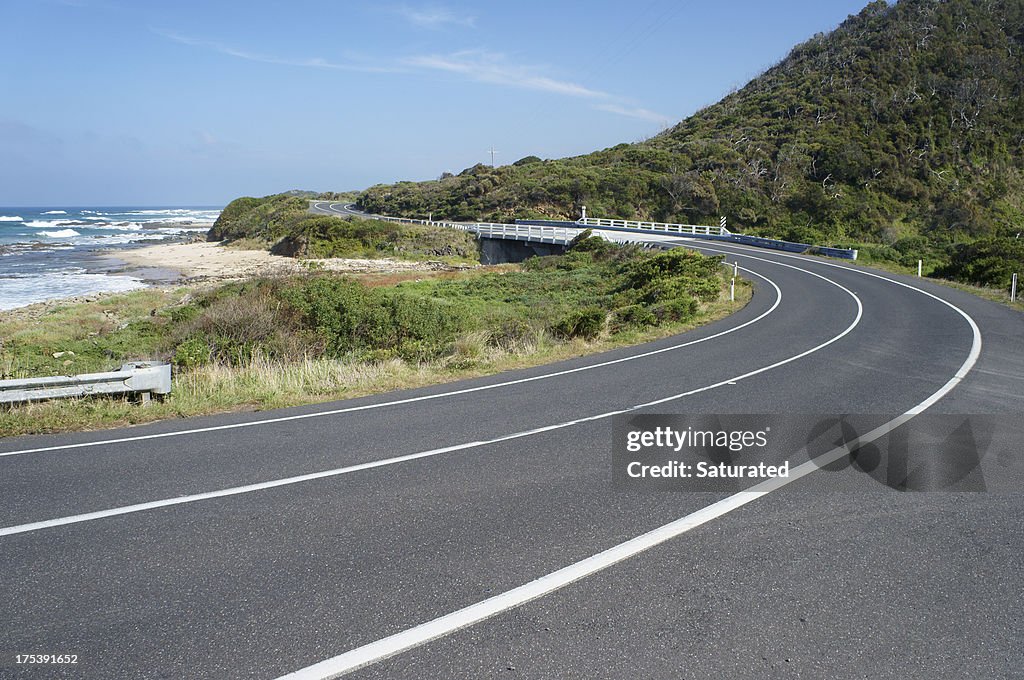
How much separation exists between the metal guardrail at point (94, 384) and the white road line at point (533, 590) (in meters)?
7.23

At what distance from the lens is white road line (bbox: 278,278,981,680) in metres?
3.43

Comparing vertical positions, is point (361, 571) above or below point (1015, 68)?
below

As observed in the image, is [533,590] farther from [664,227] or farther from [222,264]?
[664,227]

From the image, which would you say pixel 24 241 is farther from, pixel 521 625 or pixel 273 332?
pixel 521 625

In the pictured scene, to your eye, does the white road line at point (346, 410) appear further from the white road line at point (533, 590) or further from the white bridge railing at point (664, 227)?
the white bridge railing at point (664, 227)

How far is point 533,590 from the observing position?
4.11 meters

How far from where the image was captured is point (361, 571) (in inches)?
173

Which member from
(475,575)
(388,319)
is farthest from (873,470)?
(388,319)

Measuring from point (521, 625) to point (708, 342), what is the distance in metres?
13.0

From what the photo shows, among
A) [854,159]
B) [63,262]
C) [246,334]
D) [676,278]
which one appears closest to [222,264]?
[63,262]

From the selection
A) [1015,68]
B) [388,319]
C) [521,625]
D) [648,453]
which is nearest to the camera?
[521,625]

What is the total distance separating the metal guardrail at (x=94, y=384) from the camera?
858 centimetres

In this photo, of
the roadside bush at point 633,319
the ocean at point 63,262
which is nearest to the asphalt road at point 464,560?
the roadside bush at point 633,319

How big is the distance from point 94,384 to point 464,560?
22.8 feet
